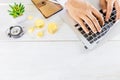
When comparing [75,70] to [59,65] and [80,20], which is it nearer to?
[59,65]

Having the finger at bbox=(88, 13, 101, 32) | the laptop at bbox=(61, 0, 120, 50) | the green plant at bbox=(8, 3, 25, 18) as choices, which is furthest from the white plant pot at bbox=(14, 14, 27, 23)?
the finger at bbox=(88, 13, 101, 32)

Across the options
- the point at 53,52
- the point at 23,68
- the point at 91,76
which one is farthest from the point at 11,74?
the point at 91,76

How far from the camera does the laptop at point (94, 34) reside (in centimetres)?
80

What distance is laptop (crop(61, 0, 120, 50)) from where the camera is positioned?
796mm

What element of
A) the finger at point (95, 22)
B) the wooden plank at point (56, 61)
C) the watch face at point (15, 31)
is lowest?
the wooden plank at point (56, 61)

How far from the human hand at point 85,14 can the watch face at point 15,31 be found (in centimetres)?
20

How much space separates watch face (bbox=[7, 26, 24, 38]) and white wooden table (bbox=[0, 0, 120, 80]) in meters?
0.03

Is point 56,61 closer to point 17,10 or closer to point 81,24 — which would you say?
point 81,24

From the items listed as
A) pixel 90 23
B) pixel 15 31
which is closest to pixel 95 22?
pixel 90 23

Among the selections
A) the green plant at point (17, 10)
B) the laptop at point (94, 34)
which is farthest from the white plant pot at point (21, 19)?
the laptop at point (94, 34)

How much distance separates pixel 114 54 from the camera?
0.79 meters

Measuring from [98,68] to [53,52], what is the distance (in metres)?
0.17

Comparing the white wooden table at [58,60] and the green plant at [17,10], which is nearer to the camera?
the white wooden table at [58,60]

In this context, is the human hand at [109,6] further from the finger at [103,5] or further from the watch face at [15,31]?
the watch face at [15,31]
